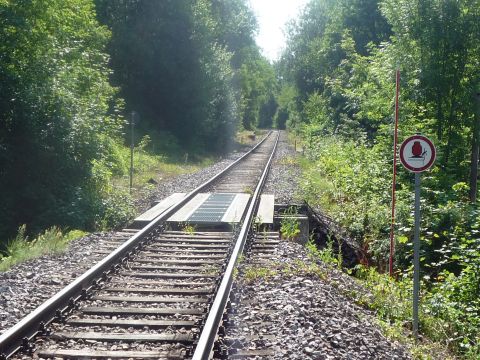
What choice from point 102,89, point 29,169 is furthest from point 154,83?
point 29,169

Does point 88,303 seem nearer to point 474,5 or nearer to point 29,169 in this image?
point 29,169

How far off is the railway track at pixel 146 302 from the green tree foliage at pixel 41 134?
9.38 feet

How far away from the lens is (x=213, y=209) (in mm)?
11461

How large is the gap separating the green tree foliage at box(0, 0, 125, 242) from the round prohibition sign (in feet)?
23.2

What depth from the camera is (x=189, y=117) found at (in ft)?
112

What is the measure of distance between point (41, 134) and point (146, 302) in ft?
25.0

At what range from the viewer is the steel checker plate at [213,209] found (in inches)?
407

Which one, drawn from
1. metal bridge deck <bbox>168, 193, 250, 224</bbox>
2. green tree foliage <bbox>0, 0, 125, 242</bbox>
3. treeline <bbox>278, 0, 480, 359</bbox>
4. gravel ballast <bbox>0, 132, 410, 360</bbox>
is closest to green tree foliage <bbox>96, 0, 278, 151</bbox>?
treeline <bbox>278, 0, 480, 359</bbox>

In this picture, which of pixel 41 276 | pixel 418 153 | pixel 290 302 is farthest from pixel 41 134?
pixel 418 153

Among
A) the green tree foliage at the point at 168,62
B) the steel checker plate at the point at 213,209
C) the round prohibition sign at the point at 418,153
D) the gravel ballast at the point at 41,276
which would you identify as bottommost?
the gravel ballast at the point at 41,276

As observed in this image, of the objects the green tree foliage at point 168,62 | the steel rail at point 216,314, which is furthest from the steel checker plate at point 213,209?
the green tree foliage at point 168,62

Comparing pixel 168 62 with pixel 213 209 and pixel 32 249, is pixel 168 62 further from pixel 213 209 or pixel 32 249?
pixel 32 249

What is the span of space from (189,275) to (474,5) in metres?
10.4

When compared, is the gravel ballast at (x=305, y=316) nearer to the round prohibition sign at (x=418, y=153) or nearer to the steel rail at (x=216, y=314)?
the steel rail at (x=216, y=314)
